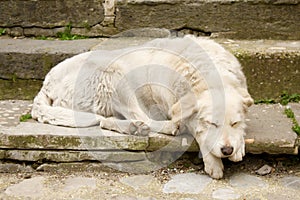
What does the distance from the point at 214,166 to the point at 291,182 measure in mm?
575

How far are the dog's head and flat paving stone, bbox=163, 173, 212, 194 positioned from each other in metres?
Result: 0.23

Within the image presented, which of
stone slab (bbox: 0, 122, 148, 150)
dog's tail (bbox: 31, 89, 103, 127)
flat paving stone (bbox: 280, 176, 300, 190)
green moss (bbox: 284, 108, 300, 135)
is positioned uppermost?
green moss (bbox: 284, 108, 300, 135)

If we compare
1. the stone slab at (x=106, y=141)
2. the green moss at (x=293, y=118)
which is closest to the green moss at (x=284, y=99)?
the green moss at (x=293, y=118)

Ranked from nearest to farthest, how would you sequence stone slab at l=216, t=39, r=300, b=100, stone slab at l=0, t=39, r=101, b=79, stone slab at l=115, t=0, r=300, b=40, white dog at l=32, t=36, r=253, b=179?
white dog at l=32, t=36, r=253, b=179 → stone slab at l=216, t=39, r=300, b=100 → stone slab at l=0, t=39, r=101, b=79 → stone slab at l=115, t=0, r=300, b=40

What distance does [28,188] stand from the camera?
13.6 feet

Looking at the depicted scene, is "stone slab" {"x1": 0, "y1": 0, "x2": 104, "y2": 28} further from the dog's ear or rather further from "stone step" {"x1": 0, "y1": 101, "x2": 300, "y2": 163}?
the dog's ear

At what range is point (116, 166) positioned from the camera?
440 centimetres

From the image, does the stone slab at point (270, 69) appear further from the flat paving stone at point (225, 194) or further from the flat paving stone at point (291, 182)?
the flat paving stone at point (225, 194)

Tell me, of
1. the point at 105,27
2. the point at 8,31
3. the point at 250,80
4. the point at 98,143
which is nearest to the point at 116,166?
the point at 98,143

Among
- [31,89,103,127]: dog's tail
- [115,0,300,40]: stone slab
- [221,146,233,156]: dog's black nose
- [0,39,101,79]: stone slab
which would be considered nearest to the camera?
[221,146,233,156]: dog's black nose

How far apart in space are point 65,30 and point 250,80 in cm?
204

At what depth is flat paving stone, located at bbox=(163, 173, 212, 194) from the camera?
405 cm

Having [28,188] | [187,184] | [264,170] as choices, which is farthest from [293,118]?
[28,188]

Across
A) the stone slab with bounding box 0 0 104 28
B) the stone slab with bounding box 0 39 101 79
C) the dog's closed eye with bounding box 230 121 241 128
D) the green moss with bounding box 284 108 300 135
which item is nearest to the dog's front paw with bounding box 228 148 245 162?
the dog's closed eye with bounding box 230 121 241 128
